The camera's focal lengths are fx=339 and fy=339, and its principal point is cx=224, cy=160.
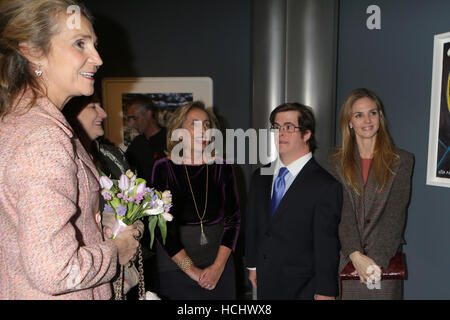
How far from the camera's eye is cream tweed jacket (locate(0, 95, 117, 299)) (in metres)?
0.89

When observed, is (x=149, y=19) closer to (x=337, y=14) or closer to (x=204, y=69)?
(x=204, y=69)

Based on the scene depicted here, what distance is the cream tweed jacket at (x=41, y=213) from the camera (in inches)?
35.2

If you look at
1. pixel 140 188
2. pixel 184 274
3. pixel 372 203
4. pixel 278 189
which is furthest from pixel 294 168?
pixel 140 188

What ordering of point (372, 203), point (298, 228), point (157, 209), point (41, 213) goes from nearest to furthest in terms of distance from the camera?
1. point (41, 213)
2. point (157, 209)
3. point (298, 228)
4. point (372, 203)

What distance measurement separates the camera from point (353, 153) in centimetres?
229

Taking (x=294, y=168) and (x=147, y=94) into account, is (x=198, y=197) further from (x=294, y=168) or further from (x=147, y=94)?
(x=147, y=94)

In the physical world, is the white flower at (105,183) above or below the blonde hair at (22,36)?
below

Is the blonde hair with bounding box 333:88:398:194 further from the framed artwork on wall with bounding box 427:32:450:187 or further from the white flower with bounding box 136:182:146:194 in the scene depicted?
the white flower with bounding box 136:182:146:194

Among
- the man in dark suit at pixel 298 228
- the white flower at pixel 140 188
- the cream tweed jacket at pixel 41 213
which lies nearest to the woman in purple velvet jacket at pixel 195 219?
the man in dark suit at pixel 298 228

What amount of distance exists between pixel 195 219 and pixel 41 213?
58.2 inches

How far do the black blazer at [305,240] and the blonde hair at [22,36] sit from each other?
151cm

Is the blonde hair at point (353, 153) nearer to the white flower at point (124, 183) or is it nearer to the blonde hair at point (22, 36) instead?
the white flower at point (124, 183)

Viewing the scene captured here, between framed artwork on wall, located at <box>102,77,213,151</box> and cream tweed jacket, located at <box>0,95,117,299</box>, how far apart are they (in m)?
2.68

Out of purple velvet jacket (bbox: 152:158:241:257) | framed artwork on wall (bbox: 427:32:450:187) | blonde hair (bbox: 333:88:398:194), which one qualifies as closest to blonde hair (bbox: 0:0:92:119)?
purple velvet jacket (bbox: 152:158:241:257)
